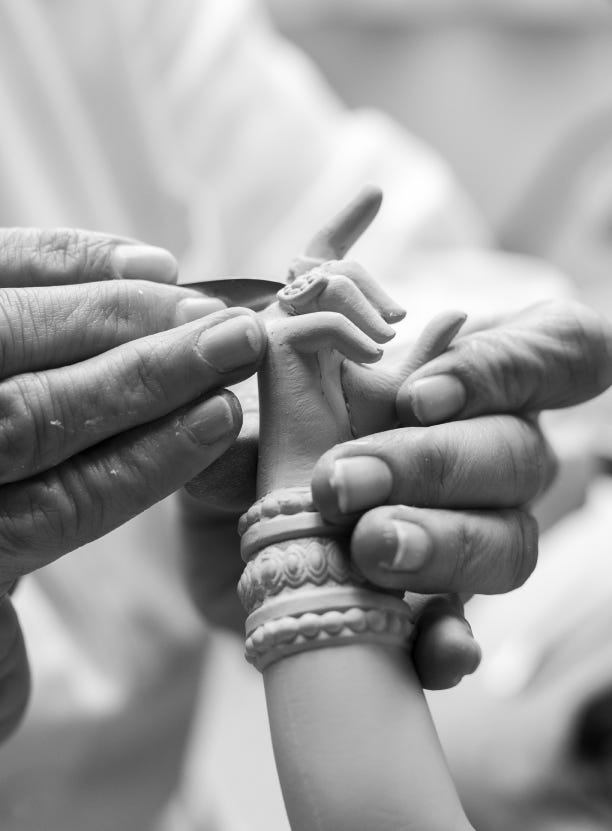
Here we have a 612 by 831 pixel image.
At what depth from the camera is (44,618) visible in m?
0.93

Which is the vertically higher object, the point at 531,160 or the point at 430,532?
the point at 531,160

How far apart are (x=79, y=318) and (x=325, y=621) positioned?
0.67 ft

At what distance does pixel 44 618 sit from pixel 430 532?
0.55m

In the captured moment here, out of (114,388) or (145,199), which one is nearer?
(114,388)

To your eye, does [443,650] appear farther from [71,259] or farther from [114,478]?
[71,259]

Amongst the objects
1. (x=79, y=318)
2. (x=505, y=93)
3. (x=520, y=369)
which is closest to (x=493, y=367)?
(x=520, y=369)

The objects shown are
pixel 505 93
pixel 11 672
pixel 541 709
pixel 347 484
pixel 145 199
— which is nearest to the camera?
pixel 347 484

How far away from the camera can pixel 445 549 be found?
0.50 m

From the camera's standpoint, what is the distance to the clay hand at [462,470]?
48 centimetres

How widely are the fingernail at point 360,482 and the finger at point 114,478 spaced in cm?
7

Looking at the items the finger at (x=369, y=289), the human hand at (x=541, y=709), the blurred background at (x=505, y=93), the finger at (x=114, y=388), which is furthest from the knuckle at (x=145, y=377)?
the blurred background at (x=505, y=93)

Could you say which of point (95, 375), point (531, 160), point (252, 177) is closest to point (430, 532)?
point (95, 375)

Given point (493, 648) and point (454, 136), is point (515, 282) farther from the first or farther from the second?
point (454, 136)

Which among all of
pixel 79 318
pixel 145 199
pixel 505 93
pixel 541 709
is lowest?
pixel 541 709
